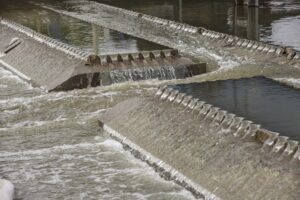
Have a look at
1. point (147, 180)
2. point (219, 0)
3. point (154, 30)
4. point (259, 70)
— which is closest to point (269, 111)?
point (147, 180)

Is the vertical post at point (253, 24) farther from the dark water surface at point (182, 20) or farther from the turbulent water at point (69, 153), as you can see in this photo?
the turbulent water at point (69, 153)

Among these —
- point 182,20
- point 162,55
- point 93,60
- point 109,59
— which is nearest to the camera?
point 93,60

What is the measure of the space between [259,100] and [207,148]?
1796 mm

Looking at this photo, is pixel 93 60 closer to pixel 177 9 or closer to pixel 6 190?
pixel 6 190

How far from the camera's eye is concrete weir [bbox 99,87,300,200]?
6379 mm

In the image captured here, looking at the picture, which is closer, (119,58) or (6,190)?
(6,190)

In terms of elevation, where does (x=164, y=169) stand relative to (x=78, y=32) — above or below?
below

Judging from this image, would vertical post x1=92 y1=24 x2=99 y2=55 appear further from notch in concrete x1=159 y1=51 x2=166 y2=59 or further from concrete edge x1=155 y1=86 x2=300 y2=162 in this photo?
concrete edge x1=155 y1=86 x2=300 y2=162

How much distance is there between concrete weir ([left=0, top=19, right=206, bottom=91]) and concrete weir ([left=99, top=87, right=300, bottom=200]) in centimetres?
338

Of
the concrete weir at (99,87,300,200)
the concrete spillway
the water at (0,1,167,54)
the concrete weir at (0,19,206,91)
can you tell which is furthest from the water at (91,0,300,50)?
the concrete weir at (99,87,300,200)

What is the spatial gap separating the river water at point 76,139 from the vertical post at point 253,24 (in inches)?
1.2

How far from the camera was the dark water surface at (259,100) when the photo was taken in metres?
7.71

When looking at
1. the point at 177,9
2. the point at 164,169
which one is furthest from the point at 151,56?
the point at 177,9

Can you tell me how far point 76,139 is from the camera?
31.7 ft
